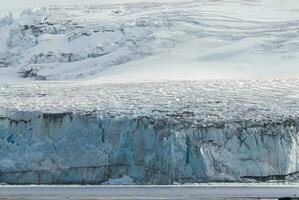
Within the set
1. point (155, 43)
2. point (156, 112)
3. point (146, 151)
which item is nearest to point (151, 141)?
point (146, 151)

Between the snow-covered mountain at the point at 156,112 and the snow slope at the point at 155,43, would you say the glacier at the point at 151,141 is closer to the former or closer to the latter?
the snow-covered mountain at the point at 156,112

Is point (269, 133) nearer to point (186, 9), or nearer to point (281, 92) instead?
point (281, 92)

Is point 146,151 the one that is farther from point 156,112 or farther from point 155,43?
point 155,43

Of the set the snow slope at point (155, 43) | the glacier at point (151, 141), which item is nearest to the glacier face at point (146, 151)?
the glacier at point (151, 141)

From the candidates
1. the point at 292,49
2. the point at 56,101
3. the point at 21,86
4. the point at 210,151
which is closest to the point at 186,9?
the point at 292,49

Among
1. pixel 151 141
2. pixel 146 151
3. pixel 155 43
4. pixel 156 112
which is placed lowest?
pixel 146 151

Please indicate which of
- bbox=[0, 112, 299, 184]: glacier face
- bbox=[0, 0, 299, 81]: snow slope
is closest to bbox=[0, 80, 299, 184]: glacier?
bbox=[0, 112, 299, 184]: glacier face
